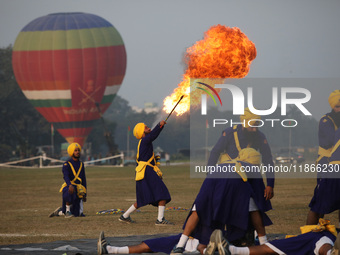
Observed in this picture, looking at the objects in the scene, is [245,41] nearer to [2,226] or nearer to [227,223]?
[2,226]

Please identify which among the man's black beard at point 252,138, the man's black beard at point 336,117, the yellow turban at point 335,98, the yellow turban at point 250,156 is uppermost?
the yellow turban at point 335,98

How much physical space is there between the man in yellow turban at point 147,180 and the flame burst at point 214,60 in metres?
2.45

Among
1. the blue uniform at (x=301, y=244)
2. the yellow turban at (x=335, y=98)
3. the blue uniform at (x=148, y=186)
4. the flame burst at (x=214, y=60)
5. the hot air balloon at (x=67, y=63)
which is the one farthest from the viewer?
the hot air balloon at (x=67, y=63)

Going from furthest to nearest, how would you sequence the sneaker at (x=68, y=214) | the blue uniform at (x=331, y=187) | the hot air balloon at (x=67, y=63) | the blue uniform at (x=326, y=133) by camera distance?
the hot air balloon at (x=67, y=63), the sneaker at (x=68, y=214), the blue uniform at (x=326, y=133), the blue uniform at (x=331, y=187)

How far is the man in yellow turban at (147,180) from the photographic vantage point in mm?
18172

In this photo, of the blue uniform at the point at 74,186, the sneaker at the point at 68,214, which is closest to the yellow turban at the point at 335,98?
the blue uniform at the point at 74,186

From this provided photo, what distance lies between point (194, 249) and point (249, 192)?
3.88 feet

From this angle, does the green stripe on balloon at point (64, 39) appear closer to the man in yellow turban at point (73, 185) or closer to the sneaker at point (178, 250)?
the man in yellow turban at point (73, 185)

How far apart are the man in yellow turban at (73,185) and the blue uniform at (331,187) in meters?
8.59

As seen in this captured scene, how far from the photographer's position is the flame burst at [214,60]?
856 inches

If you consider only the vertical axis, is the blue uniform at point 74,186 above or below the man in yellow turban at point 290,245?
below

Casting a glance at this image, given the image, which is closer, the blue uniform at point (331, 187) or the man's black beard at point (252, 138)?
the blue uniform at point (331, 187)

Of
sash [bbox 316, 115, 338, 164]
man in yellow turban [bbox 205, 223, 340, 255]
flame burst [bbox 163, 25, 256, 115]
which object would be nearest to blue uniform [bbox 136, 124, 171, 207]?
flame burst [bbox 163, 25, 256, 115]

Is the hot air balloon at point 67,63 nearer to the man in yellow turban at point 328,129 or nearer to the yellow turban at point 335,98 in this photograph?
the man in yellow turban at point 328,129
